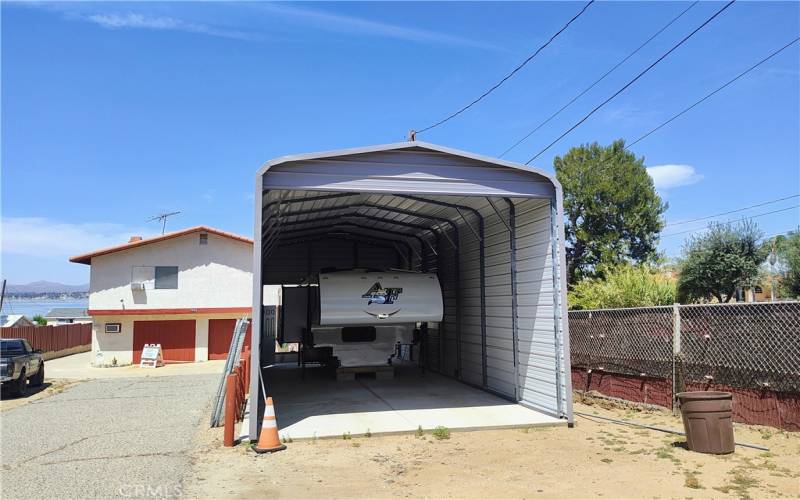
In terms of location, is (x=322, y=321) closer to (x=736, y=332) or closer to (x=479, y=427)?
(x=479, y=427)

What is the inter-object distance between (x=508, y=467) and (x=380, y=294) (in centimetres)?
670

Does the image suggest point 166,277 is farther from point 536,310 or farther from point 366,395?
point 536,310

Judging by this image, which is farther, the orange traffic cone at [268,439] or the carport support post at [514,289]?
the carport support post at [514,289]

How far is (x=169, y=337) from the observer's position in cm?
2620

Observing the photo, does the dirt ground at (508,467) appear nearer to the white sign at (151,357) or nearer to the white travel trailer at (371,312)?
the white travel trailer at (371,312)

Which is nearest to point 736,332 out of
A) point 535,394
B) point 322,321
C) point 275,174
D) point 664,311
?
point 664,311

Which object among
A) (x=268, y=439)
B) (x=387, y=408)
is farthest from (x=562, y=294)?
(x=268, y=439)

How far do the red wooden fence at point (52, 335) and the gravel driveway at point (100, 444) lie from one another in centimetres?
1385

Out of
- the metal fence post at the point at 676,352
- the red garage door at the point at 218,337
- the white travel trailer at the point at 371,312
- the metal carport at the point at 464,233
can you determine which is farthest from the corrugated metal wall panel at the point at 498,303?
the red garage door at the point at 218,337

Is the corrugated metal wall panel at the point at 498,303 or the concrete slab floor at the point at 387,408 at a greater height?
the corrugated metal wall panel at the point at 498,303

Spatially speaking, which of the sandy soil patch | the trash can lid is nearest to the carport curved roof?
the trash can lid

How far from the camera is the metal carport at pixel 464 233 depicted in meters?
9.17

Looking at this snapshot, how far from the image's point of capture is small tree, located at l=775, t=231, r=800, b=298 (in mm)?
20203

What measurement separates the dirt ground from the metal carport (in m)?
1.10
